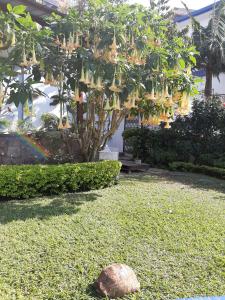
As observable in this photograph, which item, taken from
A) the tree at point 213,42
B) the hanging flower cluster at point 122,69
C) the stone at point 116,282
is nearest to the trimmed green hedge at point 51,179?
the hanging flower cluster at point 122,69

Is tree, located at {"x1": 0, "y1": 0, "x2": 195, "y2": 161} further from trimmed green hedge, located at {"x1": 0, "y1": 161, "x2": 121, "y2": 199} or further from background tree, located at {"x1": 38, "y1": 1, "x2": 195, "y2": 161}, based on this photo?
trimmed green hedge, located at {"x1": 0, "y1": 161, "x2": 121, "y2": 199}

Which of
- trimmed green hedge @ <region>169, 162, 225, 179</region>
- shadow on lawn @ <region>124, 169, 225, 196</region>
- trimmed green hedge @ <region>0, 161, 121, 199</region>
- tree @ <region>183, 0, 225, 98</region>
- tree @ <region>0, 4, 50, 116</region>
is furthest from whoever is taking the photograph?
tree @ <region>183, 0, 225, 98</region>

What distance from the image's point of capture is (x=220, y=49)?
14.3m

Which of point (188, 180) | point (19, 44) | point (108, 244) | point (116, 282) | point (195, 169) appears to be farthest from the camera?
point (195, 169)

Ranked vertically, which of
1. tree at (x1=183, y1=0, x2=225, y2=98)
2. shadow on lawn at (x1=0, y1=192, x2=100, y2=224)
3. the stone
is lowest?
the stone

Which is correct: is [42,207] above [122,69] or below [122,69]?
below

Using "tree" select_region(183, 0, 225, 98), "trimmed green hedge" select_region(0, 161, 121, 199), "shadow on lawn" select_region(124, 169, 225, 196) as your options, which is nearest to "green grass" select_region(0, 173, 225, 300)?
"trimmed green hedge" select_region(0, 161, 121, 199)

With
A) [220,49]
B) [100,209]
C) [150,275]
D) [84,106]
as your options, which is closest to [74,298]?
[150,275]

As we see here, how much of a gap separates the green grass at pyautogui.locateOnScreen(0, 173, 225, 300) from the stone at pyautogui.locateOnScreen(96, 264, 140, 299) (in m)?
0.09

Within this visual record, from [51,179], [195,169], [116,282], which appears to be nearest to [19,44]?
[51,179]

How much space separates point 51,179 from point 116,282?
10.5ft

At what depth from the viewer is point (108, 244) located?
432 cm

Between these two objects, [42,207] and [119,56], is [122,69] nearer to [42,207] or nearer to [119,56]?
[119,56]

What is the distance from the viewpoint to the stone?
3363 millimetres
